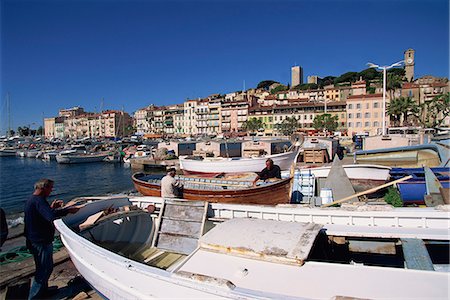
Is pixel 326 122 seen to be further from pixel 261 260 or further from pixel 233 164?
pixel 261 260

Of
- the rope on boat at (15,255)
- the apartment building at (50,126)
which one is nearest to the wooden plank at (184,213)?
the rope on boat at (15,255)

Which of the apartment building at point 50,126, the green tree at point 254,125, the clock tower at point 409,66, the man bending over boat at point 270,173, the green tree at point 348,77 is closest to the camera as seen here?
the man bending over boat at point 270,173

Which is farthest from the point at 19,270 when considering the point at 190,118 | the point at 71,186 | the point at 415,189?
the point at 190,118

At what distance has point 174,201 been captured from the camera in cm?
669

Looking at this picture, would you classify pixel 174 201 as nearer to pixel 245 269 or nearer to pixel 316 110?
pixel 245 269

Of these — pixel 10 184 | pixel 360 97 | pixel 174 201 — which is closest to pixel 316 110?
pixel 360 97

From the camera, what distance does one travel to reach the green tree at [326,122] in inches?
2862

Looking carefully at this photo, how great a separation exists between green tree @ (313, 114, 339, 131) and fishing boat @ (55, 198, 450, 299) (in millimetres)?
70849

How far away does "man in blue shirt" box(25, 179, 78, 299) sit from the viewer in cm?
533

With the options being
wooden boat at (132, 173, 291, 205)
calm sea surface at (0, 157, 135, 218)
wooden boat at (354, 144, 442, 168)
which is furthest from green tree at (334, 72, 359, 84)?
wooden boat at (132, 173, 291, 205)

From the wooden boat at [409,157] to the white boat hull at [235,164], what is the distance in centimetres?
513

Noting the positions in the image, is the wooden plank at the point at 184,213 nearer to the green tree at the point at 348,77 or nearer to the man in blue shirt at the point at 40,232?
the man in blue shirt at the point at 40,232

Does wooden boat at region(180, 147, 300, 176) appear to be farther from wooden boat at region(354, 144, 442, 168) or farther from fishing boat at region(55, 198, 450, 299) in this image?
fishing boat at region(55, 198, 450, 299)

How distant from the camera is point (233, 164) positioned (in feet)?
70.7
